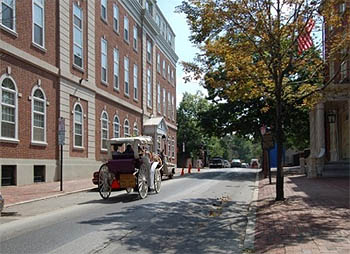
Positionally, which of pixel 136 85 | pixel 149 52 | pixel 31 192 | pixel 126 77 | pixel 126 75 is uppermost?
pixel 149 52

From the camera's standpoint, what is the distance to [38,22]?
21.4 metres

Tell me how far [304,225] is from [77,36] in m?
20.1

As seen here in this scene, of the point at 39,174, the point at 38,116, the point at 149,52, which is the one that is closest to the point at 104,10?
the point at 38,116

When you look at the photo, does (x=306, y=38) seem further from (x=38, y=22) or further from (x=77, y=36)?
(x=77, y=36)

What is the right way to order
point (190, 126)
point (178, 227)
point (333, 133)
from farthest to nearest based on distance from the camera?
point (190, 126), point (333, 133), point (178, 227)

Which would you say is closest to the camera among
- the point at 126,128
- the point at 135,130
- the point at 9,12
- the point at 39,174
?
the point at 9,12

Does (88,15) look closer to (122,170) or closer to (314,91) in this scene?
(122,170)

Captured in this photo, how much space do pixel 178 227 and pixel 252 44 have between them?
627 centimetres

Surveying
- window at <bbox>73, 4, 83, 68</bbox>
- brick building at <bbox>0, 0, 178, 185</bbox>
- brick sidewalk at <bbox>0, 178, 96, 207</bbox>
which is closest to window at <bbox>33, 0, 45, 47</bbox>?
brick building at <bbox>0, 0, 178, 185</bbox>

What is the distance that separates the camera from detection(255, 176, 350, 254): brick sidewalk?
7.41 metres

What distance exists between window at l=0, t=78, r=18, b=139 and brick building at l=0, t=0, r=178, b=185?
0.14 ft

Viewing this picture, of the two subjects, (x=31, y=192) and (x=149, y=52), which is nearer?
(x=31, y=192)

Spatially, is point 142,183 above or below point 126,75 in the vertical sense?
below

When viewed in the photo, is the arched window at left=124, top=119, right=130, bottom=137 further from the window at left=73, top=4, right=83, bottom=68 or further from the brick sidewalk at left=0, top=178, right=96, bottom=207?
the brick sidewalk at left=0, top=178, right=96, bottom=207
